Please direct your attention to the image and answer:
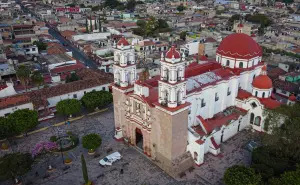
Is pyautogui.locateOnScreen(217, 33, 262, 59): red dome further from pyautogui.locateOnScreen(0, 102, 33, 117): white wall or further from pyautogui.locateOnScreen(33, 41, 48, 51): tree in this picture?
pyautogui.locateOnScreen(33, 41, 48, 51): tree

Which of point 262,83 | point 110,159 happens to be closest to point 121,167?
point 110,159

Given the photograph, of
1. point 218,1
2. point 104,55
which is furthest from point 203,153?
point 218,1

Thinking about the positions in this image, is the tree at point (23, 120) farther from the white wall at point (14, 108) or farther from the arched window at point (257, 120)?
the arched window at point (257, 120)

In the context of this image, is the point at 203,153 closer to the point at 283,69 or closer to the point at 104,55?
the point at 283,69

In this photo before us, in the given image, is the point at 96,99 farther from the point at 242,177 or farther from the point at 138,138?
the point at 242,177

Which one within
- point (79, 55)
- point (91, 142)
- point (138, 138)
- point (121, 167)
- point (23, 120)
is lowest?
point (121, 167)
